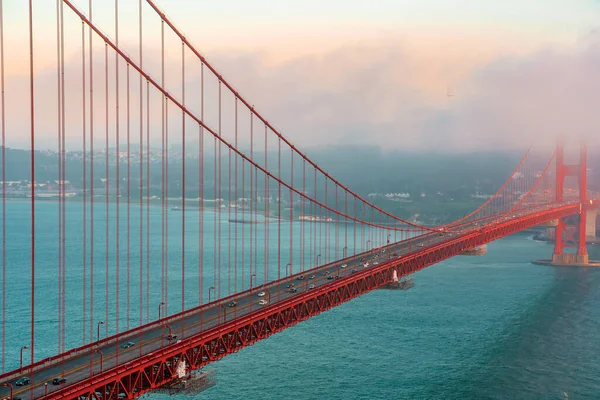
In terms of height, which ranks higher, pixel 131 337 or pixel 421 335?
pixel 131 337

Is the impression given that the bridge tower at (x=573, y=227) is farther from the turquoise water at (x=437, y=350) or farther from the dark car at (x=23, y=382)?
the dark car at (x=23, y=382)

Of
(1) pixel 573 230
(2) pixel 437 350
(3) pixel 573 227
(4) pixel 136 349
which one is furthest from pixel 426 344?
(1) pixel 573 230

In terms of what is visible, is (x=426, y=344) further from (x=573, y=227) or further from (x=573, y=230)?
(x=573, y=230)

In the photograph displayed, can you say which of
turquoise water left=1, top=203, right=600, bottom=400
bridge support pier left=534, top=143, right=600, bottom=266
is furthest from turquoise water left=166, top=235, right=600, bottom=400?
bridge support pier left=534, top=143, right=600, bottom=266

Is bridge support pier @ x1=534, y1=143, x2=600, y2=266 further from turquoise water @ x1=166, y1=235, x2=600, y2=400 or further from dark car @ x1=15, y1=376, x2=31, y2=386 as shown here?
dark car @ x1=15, y1=376, x2=31, y2=386

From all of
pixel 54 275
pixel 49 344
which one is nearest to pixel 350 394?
pixel 49 344

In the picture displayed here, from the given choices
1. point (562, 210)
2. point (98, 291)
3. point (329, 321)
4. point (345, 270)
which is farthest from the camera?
point (562, 210)

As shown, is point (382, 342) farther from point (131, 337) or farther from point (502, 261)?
point (502, 261)
